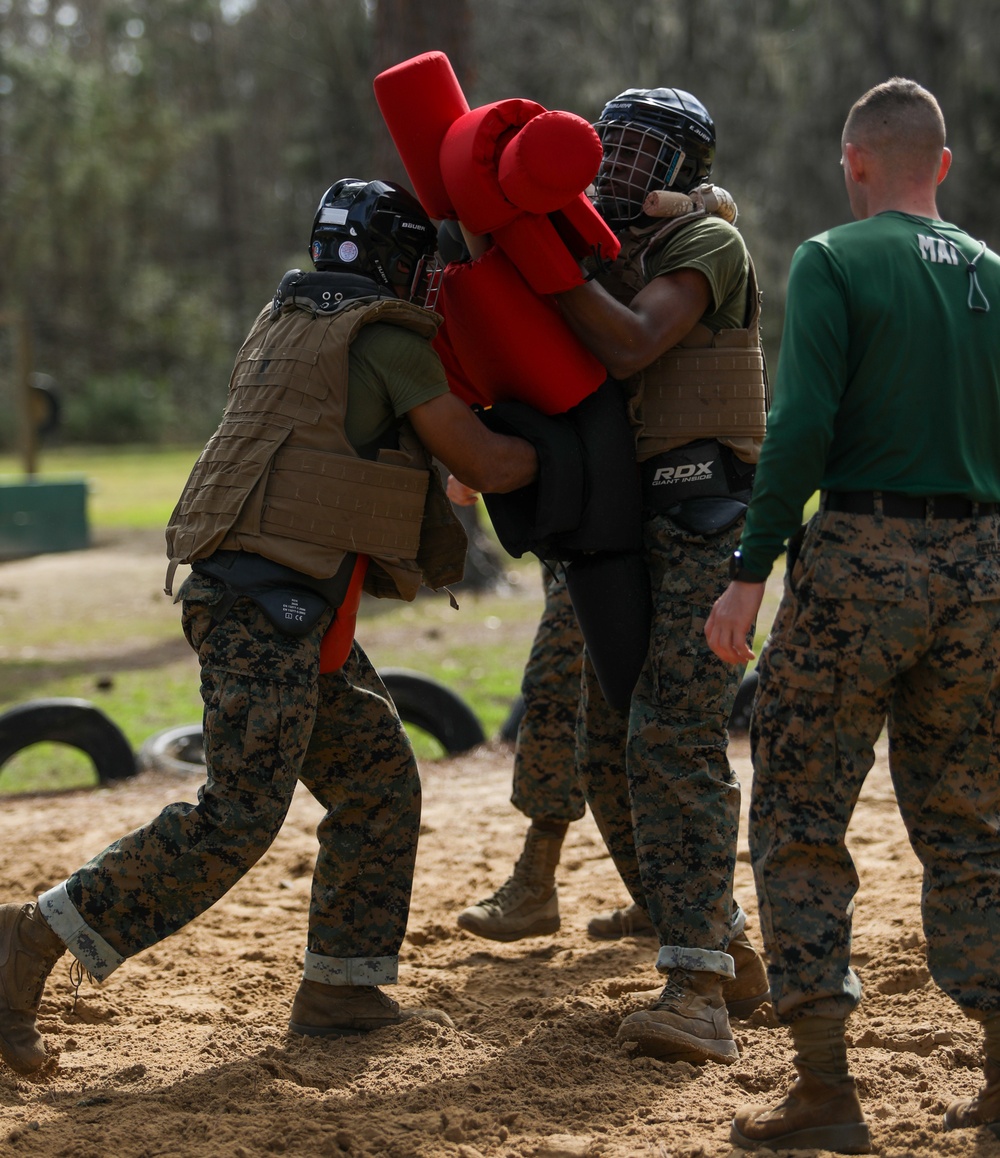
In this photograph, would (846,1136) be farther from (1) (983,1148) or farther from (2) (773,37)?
(2) (773,37)

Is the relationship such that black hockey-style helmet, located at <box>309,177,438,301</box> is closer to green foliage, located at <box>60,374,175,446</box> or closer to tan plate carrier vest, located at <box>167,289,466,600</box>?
tan plate carrier vest, located at <box>167,289,466,600</box>

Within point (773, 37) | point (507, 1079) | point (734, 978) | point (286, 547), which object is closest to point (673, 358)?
point (286, 547)

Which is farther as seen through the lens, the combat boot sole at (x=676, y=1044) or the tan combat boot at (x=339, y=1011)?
the tan combat boot at (x=339, y=1011)

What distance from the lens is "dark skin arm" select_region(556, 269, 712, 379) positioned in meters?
3.60

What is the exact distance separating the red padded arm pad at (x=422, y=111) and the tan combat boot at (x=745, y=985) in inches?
89.9

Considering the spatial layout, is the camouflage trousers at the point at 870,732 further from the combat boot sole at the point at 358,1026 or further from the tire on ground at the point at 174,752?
the tire on ground at the point at 174,752

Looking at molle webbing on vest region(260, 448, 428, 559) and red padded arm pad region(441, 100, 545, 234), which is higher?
red padded arm pad region(441, 100, 545, 234)

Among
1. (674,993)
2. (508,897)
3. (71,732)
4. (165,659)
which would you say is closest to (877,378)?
(674,993)

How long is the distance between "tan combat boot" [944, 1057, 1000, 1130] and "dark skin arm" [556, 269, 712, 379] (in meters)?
1.89

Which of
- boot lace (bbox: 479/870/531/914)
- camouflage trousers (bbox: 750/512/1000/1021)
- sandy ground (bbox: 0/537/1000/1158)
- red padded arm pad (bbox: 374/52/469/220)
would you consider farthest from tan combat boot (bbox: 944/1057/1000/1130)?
red padded arm pad (bbox: 374/52/469/220)

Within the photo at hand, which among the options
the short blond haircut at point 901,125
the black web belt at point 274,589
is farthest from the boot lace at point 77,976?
the short blond haircut at point 901,125

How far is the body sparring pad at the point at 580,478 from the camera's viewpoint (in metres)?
3.72

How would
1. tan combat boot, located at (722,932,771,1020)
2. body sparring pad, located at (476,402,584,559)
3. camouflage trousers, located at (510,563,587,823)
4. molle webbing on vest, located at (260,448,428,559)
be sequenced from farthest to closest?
camouflage trousers, located at (510,563,587,823) → tan combat boot, located at (722,932,771,1020) → body sparring pad, located at (476,402,584,559) → molle webbing on vest, located at (260,448,428,559)

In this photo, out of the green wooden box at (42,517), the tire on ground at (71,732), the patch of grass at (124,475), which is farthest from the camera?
the patch of grass at (124,475)
